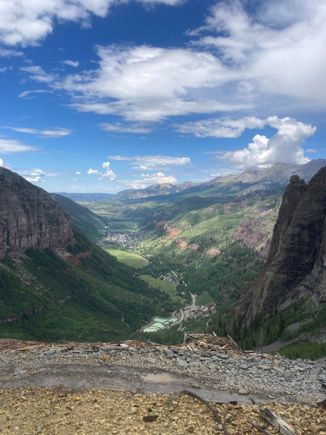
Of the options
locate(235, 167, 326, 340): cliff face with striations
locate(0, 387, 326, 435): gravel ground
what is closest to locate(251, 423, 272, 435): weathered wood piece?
locate(0, 387, 326, 435): gravel ground

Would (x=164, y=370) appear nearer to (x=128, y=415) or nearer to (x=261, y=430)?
(x=128, y=415)

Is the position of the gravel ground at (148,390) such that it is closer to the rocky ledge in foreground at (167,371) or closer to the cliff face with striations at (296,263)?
the rocky ledge in foreground at (167,371)

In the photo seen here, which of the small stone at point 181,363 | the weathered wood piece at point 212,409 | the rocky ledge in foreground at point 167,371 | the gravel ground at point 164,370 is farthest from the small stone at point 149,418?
the small stone at point 181,363

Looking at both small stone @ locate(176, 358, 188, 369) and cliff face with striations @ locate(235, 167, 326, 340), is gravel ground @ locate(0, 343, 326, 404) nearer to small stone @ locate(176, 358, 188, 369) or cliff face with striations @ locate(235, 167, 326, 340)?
small stone @ locate(176, 358, 188, 369)

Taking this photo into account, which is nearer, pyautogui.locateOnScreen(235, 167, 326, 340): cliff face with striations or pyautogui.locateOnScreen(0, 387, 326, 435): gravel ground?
pyautogui.locateOnScreen(0, 387, 326, 435): gravel ground

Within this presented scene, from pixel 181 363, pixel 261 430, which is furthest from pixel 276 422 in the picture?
pixel 181 363

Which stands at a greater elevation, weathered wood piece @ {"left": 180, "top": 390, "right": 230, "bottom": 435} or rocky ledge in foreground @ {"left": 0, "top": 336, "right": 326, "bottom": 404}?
weathered wood piece @ {"left": 180, "top": 390, "right": 230, "bottom": 435}
